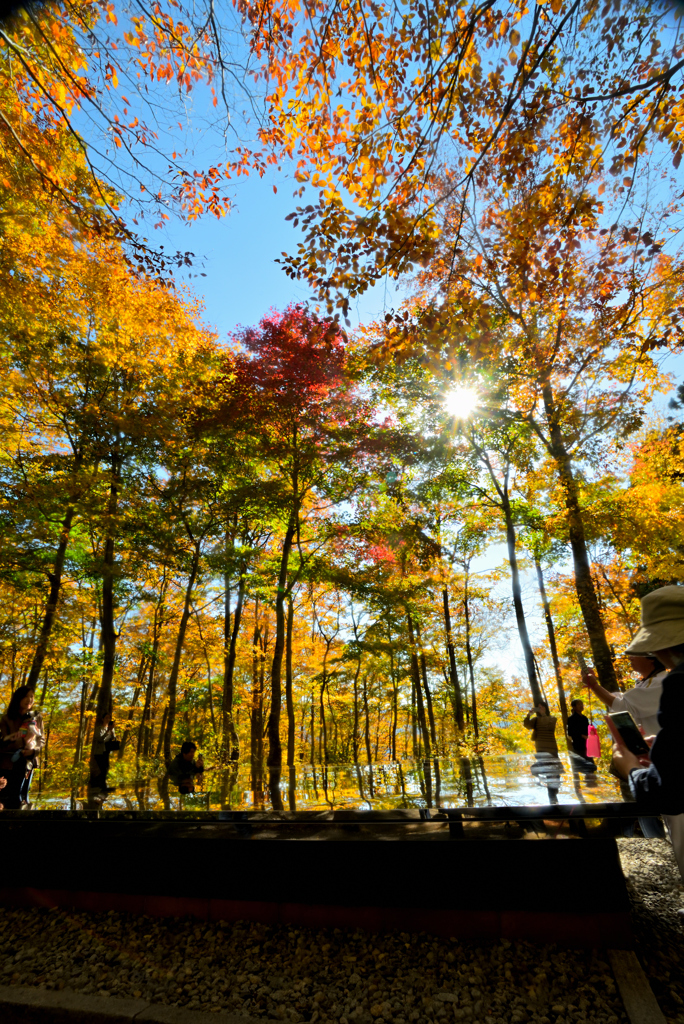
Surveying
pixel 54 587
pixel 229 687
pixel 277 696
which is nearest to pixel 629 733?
pixel 277 696

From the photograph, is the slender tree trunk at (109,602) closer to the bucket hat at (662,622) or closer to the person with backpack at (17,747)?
the person with backpack at (17,747)

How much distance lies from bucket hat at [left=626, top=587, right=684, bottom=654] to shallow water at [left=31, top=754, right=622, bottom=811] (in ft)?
5.02

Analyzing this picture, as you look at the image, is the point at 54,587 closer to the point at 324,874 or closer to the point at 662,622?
the point at 324,874

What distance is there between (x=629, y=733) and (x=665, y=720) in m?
0.77

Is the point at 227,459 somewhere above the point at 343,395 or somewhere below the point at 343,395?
below

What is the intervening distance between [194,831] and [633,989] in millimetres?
2710

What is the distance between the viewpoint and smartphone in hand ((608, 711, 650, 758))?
2.28m

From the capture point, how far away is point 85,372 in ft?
35.1

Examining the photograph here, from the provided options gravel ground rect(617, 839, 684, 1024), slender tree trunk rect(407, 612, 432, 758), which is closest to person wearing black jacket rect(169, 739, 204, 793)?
gravel ground rect(617, 839, 684, 1024)

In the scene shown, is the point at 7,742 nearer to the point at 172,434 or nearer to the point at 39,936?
the point at 39,936

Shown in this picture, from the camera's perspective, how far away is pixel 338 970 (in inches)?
103

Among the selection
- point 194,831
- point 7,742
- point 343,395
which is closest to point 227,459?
point 343,395

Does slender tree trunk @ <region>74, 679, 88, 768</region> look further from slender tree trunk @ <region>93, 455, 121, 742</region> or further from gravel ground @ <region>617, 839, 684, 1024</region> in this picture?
gravel ground @ <region>617, 839, 684, 1024</region>

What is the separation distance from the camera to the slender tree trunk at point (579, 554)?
8008 mm
